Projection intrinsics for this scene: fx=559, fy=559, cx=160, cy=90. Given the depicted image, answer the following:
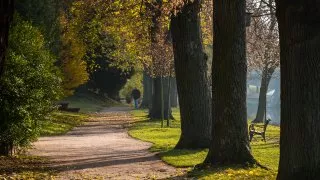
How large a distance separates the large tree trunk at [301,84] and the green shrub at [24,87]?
771 cm

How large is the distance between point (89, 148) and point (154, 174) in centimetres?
705

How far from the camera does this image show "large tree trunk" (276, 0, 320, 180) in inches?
301

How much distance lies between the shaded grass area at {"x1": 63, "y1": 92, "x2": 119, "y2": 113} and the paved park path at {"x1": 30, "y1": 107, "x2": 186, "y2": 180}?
2935 centimetres

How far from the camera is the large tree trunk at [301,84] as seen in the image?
7.63 meters

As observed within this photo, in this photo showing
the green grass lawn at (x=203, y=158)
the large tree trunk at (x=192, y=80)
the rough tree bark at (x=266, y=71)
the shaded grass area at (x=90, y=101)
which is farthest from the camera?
the shaded grass area at (x=90, y=101)

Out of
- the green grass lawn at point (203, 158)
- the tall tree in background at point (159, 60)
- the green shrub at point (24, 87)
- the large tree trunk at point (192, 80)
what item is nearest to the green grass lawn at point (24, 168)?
the green shrub at point (24, 87)

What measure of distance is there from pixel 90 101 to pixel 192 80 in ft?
144

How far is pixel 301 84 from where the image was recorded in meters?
7.76

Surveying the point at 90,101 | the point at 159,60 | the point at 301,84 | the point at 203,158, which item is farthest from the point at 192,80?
the point at 90,101

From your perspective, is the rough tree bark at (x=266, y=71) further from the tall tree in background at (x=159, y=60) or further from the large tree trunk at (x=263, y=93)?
the tall tree in background at (x=159, y=60)

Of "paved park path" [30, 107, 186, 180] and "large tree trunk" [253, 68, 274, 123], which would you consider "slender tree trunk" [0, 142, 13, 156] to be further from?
"large tree trunk" [253, 68, 274, 123]

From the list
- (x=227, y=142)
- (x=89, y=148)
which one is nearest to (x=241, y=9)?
(x=227, y=142)

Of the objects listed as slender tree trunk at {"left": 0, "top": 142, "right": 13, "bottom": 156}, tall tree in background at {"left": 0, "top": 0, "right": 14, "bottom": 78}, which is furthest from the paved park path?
tall tree in background at {"left": 0, "top": 0, "right": 14, "bottom": 78}

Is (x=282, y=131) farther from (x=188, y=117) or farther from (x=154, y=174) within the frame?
(x=188, y=117)
